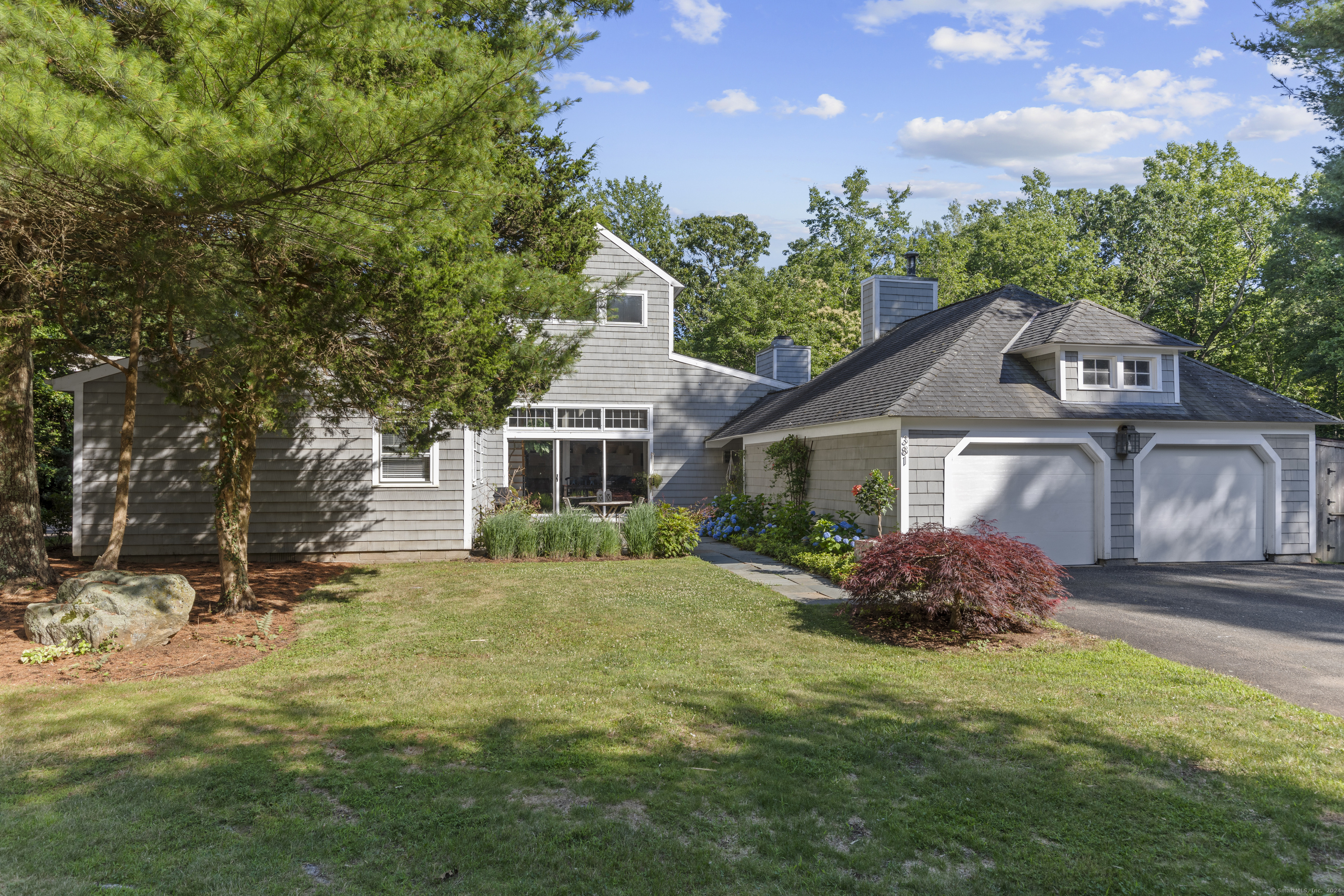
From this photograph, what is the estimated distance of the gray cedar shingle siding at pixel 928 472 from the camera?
1156 centimetres

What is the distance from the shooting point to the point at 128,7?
7.08 m

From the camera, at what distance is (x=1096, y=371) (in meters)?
12.5

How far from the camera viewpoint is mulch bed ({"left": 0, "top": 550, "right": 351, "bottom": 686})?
6164 mm

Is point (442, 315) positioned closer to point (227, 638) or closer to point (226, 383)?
point (226, 383)

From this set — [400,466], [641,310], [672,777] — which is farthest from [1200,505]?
[400,466]

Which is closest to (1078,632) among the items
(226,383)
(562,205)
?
(562,205)

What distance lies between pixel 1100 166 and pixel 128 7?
124ft

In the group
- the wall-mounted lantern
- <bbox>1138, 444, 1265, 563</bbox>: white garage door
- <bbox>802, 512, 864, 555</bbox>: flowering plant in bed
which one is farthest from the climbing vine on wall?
<bbox>1138, 444, 1265, 563</bbox>: white garage door

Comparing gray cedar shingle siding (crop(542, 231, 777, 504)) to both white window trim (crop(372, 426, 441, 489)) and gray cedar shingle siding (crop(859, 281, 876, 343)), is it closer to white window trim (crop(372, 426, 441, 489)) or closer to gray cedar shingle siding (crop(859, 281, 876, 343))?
gray cedar shingle siding (crop(859, 281, 876, 343))

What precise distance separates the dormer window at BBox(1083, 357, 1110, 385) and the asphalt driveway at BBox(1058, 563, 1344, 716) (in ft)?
9.67

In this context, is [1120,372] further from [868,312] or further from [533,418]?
[533,418]

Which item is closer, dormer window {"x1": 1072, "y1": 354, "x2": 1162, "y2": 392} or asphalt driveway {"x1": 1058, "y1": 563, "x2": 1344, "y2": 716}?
asphalt driveway {"x1": 1058, "y1": 563, "x2": 1344, "y2": 716}

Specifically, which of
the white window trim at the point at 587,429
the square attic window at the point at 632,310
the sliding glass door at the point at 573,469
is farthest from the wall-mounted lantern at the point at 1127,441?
the square attic window at the point at 632,310

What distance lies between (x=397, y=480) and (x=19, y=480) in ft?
16.4
